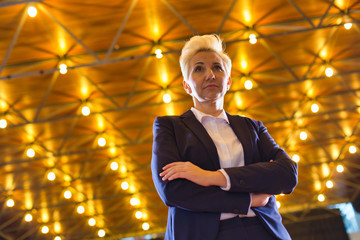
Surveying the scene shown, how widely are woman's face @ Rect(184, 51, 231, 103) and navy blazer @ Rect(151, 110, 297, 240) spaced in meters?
0.14

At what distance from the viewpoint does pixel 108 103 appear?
13578mm

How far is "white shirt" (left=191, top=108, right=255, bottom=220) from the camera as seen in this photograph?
7.66 ft

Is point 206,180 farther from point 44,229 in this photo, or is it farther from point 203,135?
point 44,229

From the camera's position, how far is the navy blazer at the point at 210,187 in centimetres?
208

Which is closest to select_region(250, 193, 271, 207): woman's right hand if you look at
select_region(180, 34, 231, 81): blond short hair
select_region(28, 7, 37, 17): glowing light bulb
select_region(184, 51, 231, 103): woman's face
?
select_region(184, 51, 231, 103): woman's face

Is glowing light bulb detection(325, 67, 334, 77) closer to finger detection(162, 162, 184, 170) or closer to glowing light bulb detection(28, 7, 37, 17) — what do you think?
glowing light bulb detection(28, 7, 37, 17)

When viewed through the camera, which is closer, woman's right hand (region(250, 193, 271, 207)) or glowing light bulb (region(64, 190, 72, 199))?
woman's right hand (region(250, 193, 271, 207))

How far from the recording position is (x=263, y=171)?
2246 mm

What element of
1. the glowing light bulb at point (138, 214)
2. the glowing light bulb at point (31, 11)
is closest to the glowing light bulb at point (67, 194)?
the glowing light bulb at point (138, 214)

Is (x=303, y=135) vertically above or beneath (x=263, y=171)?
above

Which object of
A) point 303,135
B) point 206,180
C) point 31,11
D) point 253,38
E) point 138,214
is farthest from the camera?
point 138,214

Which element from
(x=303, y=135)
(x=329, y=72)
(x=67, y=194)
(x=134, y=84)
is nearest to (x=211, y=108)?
(x=134, y=84)

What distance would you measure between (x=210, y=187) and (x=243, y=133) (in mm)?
451

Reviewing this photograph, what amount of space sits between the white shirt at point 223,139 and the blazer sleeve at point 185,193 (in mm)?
79
